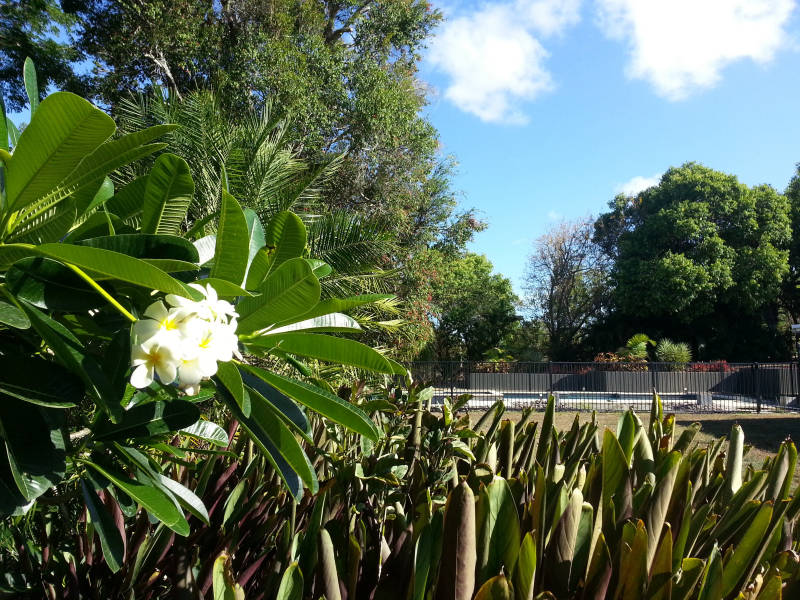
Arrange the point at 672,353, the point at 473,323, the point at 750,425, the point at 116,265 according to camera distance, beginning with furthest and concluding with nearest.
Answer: the point at 473,323 < the point at 672,353 < the point at 750,425 < the point at 116,265

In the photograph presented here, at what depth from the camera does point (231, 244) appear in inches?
31.7

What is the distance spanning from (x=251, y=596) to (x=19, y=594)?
68 cm

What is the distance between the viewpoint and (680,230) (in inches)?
979

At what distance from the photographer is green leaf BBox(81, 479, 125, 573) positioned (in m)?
1.04

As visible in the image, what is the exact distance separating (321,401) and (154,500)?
412mm

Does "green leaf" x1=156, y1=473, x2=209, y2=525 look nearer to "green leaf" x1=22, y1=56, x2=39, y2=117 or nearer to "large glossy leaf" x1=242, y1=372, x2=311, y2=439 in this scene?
"large glossy leaf" x1=242, y1=372, x2=311, y2=439

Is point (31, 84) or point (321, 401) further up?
point (31, 84)

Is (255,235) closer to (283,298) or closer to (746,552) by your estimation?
(283,298)

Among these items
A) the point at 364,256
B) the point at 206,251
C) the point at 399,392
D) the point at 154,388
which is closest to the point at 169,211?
the point at 206,251

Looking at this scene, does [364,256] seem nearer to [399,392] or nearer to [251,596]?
[399,392]

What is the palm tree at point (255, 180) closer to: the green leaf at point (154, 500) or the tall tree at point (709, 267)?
the green leaf at point (154, 500)

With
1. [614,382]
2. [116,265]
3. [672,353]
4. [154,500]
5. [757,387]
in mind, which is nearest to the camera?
[116,265]

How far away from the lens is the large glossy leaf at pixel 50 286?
732mm

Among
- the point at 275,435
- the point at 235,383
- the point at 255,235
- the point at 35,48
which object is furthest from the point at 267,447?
the point at 35,48
